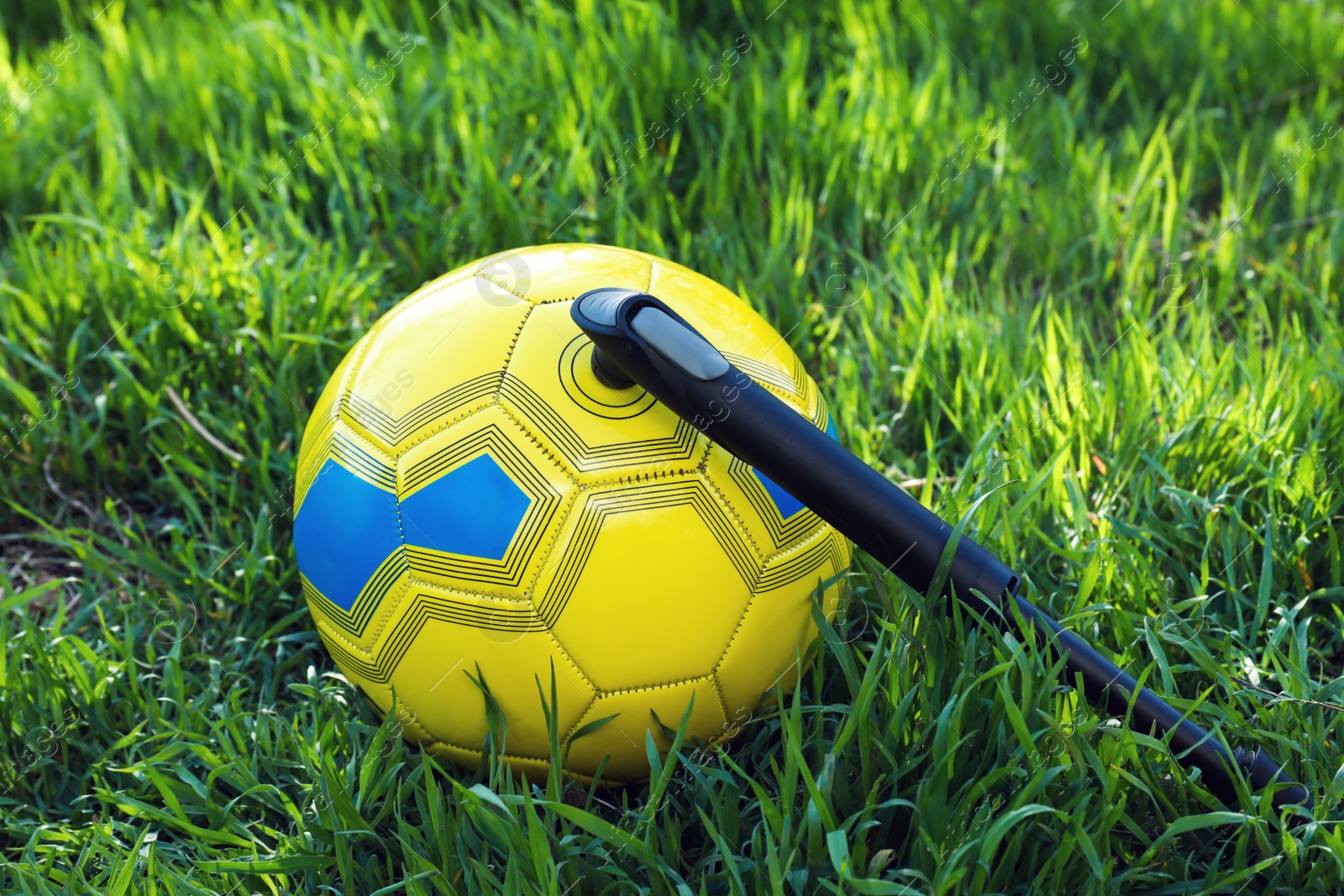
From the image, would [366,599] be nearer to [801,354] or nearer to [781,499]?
[781,499]

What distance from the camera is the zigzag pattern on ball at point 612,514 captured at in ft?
5.44

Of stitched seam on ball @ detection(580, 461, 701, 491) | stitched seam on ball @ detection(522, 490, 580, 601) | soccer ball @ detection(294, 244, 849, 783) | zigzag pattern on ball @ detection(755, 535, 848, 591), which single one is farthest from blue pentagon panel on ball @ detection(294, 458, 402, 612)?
zigzag pattern on ball @ detection(755, 535, 848, 591)

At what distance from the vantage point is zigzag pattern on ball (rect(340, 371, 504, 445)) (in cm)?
174

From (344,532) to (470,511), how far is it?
0.26 meters

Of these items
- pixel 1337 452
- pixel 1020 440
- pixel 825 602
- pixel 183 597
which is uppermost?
pixel 183 597

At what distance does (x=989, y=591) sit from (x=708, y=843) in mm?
652

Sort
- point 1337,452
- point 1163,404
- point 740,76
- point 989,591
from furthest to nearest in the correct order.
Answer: point 740,76
point 1163,404
point 1337,452
point 989,591

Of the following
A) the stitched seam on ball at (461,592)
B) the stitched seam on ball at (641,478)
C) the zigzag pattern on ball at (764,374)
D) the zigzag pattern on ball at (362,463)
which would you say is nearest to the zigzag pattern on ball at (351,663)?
the stitched seam on ball at (461,592)

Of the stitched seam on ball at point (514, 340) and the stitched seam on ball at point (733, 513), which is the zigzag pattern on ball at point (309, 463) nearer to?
the stitched seam on ball at point (514, 340)

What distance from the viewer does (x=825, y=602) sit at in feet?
6.23

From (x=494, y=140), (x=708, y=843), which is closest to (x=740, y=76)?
(x=494, y=140)

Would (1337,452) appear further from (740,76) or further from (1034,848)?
(740,76)

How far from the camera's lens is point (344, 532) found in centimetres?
179

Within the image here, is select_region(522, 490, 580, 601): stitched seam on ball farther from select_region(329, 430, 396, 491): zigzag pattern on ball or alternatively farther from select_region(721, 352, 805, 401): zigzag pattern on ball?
select_region(721, 352, 805, 401): zigzag pattern on ball
